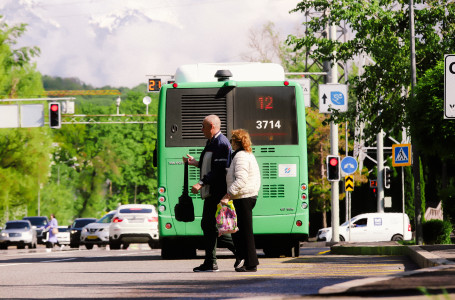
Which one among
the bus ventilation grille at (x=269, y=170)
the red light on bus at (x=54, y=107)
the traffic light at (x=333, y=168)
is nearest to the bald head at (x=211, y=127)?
the bus ventilation grille at (x=269, y=170)

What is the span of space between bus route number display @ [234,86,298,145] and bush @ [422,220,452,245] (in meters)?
8.34

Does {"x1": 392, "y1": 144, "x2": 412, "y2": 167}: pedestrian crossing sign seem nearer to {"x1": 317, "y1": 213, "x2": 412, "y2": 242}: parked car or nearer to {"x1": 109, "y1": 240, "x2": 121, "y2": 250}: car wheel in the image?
{"x1": 109, "y1": 240, "x2": 121, "y2": 250}: car wheel

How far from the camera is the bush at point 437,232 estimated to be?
26594 millimetres

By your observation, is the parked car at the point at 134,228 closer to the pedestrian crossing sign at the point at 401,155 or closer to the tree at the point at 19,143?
the pedestrian crossing sign at the point at 401,155

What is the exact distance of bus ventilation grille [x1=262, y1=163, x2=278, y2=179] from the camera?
1942cm

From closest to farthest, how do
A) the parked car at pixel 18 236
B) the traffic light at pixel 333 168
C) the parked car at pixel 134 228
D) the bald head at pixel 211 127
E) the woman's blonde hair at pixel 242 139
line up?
1. the woman's blonde hair at pixel 242 139
2. the bald head at pixel 211 127
3. the traffic light at pixel 333 168
4. the parked car at pixel 134 228
5. the parked car at pixel 18 236

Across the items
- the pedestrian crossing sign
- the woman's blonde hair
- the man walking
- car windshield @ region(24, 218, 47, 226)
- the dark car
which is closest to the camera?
the woman's blonde hair

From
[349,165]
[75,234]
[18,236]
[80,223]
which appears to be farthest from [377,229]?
[18,236]

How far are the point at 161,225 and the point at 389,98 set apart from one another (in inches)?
418

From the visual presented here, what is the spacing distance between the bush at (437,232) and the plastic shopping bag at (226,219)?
13838 mm

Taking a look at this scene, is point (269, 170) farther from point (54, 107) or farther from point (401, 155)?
point (54, 107)

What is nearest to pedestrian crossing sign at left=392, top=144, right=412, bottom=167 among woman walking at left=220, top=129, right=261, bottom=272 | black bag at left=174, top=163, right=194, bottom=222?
black bag at left=174, top=163, right=194, bottom=222

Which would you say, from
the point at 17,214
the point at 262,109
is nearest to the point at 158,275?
the point at 262,109

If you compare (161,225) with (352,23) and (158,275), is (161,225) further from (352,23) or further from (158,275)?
(352,23)
